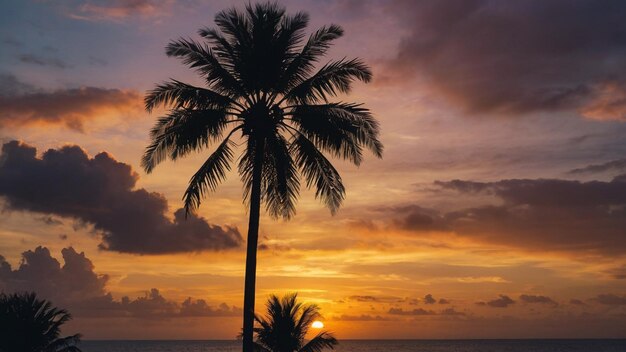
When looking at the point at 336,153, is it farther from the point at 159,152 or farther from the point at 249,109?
the point at 159,152

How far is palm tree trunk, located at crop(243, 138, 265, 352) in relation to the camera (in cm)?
2039

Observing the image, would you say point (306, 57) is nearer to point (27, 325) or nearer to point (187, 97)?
point (187, 97)

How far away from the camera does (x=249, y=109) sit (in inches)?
868

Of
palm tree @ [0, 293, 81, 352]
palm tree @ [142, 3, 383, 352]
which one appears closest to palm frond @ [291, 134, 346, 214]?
palm tree @ [142, 3, 383, 352]

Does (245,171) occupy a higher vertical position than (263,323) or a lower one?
higher

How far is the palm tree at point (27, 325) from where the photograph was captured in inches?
1137

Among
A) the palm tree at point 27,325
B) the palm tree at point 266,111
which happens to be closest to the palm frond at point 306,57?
the palm tree at point 266,111

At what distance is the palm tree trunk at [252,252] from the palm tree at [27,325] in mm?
13202

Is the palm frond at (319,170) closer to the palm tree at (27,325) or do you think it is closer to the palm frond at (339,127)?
the palm frond at (339,127)

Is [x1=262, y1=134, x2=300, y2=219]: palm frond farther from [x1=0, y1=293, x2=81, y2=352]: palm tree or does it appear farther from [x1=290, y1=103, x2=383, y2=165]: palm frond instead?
[x1=0, y1=293, x2=81, y2=352]: palm tree

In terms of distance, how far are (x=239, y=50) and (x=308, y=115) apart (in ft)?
10.0

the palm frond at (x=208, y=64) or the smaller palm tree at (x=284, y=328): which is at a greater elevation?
the palm frond at (x=208, y=64)

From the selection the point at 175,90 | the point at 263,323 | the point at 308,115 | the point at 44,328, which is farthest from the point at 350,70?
the point at 44,328

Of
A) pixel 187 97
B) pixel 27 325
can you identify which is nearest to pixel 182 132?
pixel 187 97
